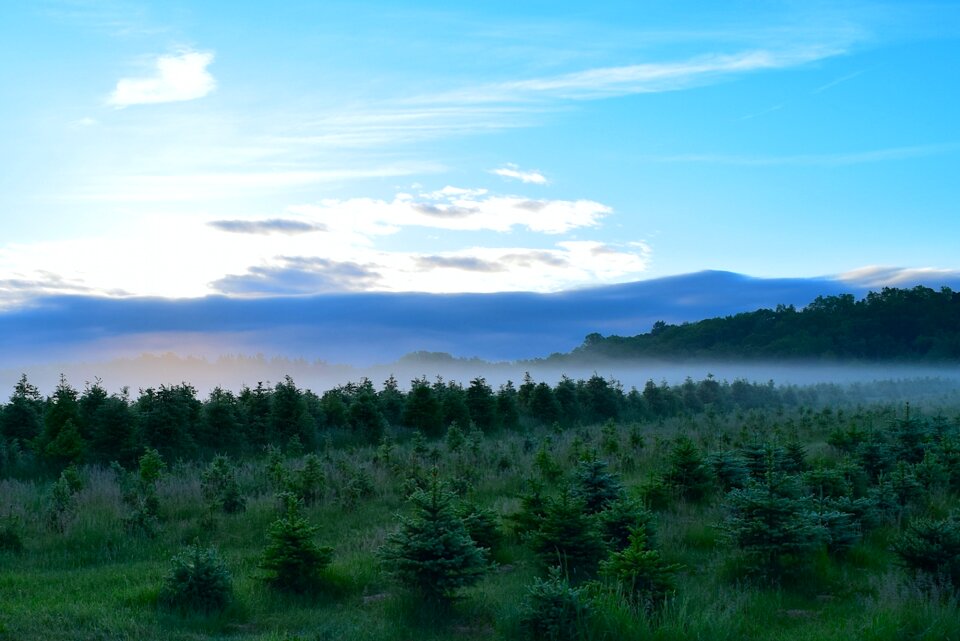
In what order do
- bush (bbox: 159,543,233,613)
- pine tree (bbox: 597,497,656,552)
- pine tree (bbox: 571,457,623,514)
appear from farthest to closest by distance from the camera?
pine tree (bbox: 571,457,623,514) < pine tree (bbox: 597,497,656,552) < bush (bbox: 159,543,233,613)

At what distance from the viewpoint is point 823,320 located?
281ft

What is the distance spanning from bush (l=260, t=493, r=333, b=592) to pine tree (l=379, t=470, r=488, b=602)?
84cm

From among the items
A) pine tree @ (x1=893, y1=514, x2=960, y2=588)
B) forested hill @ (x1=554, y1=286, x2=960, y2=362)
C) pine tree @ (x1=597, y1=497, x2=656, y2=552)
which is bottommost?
pine tree @ (x1=893, y1=514, x2=960, y2=588)

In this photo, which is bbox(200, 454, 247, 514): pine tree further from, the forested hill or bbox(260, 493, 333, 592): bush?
the forested hill

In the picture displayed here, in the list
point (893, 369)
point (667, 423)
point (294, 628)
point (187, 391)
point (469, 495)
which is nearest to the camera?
point (294, 628)

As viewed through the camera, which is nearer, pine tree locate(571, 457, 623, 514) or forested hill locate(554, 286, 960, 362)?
pine tree locate(571, 457, 623, 514)

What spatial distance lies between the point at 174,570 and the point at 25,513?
5.13 m

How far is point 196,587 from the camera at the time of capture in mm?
8203

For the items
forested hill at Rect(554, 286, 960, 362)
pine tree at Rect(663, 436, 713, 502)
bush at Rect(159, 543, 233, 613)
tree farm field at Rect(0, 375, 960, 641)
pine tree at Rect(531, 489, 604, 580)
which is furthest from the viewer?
forested hill at Rect(554, 286, 960, 362)

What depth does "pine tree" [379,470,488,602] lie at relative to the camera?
8281 mm

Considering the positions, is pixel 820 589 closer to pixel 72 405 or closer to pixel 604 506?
pixel 604 506

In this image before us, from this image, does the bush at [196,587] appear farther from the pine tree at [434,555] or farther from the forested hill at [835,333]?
the forested hill at [835,333]

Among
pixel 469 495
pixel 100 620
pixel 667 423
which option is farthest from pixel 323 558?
pixel 667 423

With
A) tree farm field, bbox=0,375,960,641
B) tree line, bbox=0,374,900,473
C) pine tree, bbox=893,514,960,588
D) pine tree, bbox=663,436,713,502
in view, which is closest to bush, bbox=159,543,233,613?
tree farm field, bbox=0,375,960,641
